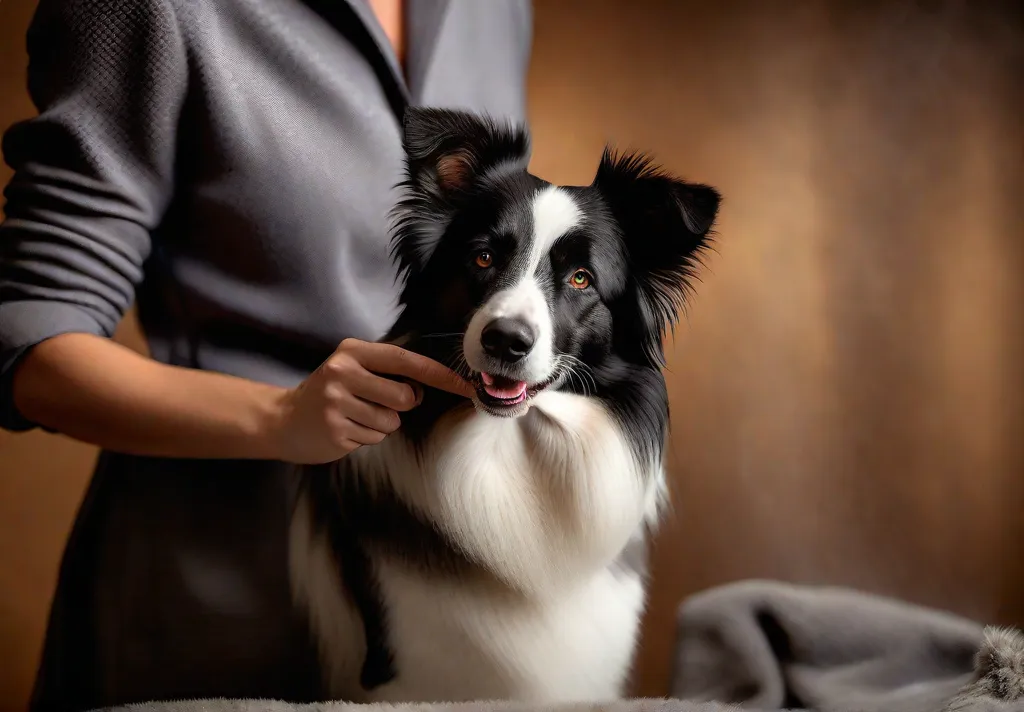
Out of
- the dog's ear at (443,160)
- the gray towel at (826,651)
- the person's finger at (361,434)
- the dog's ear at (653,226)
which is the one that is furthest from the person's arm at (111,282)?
the gray towel at (826,651)

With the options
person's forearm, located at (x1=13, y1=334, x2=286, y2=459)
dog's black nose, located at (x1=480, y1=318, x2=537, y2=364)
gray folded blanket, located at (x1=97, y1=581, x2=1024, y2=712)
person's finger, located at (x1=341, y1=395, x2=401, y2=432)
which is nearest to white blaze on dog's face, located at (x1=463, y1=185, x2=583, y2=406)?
dog's black nose, located at (x1=480, y1=318, x2=537, y2=364)

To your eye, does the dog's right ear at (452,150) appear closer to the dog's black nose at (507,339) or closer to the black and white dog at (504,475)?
the black and white dog at (504,475)

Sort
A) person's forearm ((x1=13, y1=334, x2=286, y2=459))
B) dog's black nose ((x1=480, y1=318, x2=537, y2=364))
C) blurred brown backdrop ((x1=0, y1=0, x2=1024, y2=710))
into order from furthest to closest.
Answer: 1. blurred brown backdrop ((x1=0, y1=0, x2=1024, y2=710))
2. person's forearm ((x1=13, y1=334, x2=286, y2=459))
3. dog's black nose ((x1=480, y1=318, x2=537, y2=364))

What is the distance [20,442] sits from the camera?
91 cm

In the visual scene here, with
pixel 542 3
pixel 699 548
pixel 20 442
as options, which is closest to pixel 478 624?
pixel 699 548

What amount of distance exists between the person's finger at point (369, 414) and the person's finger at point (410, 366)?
0.03 m

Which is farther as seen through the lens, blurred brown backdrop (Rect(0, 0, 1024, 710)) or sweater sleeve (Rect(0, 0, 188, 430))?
blurred brown backdrop (Rect(0, 0, 1024, 710))

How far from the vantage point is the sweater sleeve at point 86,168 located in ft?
2.42

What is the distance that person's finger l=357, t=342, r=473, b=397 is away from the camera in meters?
0.70

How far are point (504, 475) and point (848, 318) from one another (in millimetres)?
430

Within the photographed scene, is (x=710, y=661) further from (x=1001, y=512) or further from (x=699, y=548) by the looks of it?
(x=1001, y=512)

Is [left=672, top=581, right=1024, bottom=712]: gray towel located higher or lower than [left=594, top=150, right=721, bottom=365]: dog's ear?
lower

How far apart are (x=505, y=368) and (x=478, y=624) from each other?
0.27m

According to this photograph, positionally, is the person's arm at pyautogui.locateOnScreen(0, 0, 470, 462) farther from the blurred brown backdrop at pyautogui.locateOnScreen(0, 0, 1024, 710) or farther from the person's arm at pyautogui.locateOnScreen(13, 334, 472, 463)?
the blurred brown backdrop at pyautogui.locateOnScreen(0, 0, 1024, 710)
